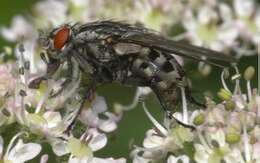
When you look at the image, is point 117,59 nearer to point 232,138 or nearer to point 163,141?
point 163,141

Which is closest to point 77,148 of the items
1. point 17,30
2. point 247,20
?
point 247,20

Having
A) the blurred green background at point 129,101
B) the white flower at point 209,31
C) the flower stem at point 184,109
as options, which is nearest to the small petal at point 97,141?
the flower stem at point 184,109

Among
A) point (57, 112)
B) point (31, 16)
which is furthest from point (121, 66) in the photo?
point (31, 16)

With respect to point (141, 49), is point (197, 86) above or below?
above

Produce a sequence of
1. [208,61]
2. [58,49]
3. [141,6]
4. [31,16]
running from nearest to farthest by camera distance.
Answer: [208,61], [58,49], [141,6], [31,16]

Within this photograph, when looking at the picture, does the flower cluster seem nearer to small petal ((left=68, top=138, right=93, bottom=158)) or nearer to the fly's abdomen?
the fly's abdomen

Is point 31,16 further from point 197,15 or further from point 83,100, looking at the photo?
point 83,100

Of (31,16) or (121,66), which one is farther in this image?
(31,16)

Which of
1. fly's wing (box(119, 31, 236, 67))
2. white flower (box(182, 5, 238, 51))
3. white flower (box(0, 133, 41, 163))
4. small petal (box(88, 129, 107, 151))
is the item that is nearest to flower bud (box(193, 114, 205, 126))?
fly's wing (box(119, 31, 236, 67))
